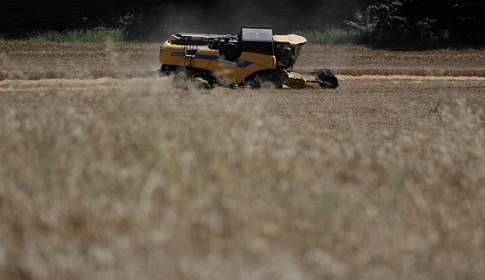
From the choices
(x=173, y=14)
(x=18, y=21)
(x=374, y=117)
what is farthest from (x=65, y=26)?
(x=374, y=117)

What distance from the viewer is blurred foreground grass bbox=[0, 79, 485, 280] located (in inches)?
83.7

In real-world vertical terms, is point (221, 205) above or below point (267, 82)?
above

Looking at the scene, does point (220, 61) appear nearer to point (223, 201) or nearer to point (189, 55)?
point (189, 55)

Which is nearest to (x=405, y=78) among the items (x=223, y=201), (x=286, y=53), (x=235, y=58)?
(x=286, y=53)

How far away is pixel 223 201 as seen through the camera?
8.19ft

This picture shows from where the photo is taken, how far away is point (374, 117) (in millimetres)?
9227

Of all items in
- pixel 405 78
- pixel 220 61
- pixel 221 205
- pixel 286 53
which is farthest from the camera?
pixel 405 78

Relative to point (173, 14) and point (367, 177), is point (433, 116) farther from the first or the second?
point (173, 14)

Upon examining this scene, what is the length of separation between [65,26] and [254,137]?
93.8ft

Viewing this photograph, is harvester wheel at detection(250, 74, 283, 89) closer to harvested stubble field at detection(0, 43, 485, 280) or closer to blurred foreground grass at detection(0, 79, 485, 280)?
harvested stubble field at detection(0, 43, 485, 280)

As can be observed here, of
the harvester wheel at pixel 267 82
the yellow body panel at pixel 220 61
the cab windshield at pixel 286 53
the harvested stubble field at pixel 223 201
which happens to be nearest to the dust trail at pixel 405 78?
the cab windshield at pixel 286 53

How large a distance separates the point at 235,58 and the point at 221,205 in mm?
10901

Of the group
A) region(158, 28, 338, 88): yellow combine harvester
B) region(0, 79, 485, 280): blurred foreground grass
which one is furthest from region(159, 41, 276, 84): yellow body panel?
region(0, 79, 485, 280): blurred foreground grass

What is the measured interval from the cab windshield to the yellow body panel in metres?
0.58
